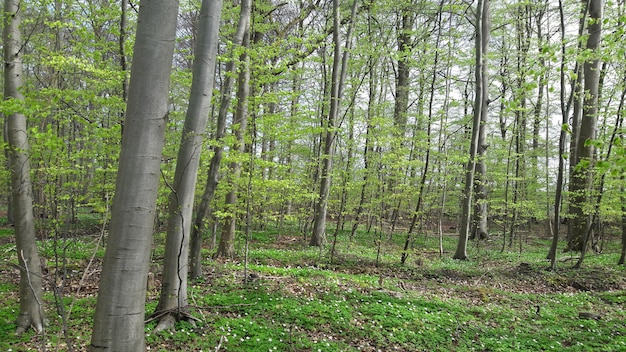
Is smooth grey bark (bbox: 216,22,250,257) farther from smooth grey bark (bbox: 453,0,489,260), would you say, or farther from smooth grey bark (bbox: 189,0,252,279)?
smooth grey bark (bbox: 453,0,489,260)

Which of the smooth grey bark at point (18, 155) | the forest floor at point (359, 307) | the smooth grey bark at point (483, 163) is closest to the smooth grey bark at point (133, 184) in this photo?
the forest floor at point (359, 307)

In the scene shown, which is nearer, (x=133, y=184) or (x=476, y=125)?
(x=133, y=184)

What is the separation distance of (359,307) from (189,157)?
405cm

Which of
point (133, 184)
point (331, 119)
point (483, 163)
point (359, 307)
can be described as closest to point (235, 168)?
point (331, 119)

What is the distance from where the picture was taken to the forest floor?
4957 mm

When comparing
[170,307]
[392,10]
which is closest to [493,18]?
[392,10]

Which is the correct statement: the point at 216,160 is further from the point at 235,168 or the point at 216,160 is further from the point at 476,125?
the point at 476,125

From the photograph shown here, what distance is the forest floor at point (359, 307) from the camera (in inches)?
195

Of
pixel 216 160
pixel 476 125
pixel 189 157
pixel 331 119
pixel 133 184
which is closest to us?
pixel 133 184

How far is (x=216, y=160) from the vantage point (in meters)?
5.94

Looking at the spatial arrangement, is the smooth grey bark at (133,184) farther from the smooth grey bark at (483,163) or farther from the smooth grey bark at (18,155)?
the smooth grey bark at (483,163)

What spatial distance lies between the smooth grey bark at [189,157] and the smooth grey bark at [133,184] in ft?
7.59

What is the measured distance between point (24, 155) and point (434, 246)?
1532 cm

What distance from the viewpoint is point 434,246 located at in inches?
643
